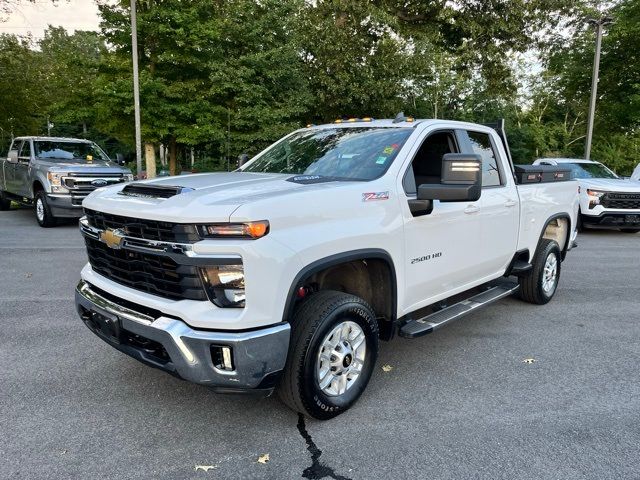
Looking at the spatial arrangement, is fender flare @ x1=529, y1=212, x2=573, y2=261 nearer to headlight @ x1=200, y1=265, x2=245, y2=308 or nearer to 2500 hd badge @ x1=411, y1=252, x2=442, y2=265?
2500 hd badge @ x1=411, y1=252, x2=442, y2=265

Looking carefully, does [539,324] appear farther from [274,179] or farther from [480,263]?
[274,179]

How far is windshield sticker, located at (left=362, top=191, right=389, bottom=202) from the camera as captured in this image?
128 inches

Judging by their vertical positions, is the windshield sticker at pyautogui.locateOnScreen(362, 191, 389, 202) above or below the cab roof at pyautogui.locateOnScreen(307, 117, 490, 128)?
below

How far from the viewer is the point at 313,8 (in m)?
20.4

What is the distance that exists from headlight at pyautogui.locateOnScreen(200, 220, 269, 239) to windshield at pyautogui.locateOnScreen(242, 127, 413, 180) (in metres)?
1.13

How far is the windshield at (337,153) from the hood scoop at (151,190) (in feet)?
3.79

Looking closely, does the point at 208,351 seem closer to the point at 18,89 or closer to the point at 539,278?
the point at 539,278

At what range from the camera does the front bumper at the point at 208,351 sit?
2627mm

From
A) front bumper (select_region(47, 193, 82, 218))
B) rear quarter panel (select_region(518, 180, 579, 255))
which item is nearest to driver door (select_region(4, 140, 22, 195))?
front bumper (select_region(47, 193, 82, 218))

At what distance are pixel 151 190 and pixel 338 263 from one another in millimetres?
1256

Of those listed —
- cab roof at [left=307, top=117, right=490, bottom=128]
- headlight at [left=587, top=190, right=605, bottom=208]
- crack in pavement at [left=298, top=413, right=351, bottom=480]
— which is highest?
cab roof at [left=307, top=117, right=490, bottom=128]

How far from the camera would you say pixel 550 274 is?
590 centimetres

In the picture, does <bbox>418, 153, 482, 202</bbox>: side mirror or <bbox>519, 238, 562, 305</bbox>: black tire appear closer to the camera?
<bbox>418, 153, 482, 202</bbox>: side mirror

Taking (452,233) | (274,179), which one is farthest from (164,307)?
(452,233)
